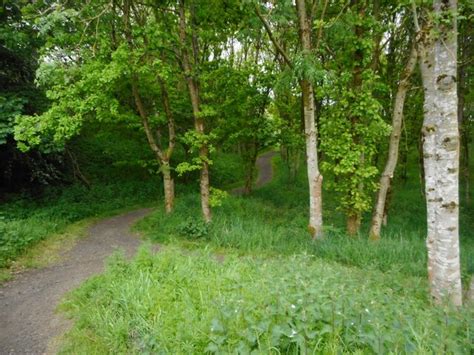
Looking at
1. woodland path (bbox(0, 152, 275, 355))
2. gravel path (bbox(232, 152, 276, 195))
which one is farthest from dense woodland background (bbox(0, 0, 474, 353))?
gravel path (bbox(232, 152, 276, 195))

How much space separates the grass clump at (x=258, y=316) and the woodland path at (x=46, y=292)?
1.14 ft

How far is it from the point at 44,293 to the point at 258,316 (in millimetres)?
4657

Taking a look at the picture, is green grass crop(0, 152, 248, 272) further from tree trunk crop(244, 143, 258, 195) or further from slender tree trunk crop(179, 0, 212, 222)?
slender tree trunk crop(179, 0, 212, 222)

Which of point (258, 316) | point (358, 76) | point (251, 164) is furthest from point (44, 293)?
point (251, 164)

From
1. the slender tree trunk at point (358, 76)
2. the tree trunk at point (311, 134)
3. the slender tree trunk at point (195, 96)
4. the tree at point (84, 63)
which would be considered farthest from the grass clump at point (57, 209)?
the slender tree trunk at point (358, 76)

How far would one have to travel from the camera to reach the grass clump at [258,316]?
2.51 metres

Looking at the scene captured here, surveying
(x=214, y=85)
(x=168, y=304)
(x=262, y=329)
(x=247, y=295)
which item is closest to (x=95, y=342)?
(x=168, y=304)

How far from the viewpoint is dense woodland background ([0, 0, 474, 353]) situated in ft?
9.86

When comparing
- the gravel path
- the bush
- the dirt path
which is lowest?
the dirt path

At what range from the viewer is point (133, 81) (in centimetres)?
932

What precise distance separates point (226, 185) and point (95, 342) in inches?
638

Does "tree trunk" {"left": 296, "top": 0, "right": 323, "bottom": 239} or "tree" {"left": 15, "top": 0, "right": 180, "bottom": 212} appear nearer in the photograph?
"tree" {"left": 15, "top": 0, "right": 180, "bottom": 212}

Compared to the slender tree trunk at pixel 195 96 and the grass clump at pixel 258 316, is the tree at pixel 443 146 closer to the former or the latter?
the grass clump at pixel 258 316

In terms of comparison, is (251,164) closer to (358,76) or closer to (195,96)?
(195,96)
